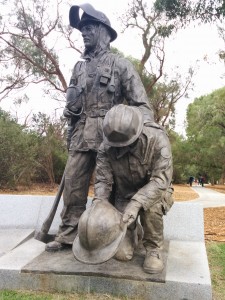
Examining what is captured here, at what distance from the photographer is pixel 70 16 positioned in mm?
3840

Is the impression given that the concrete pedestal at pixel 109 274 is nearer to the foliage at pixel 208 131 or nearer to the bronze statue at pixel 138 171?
the bronze statue at pixel 138 171

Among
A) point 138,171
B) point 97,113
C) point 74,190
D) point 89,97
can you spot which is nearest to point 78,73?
point 89,97

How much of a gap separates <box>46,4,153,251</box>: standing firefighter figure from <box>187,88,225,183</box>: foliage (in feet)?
57.4

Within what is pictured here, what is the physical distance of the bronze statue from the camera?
287 cm

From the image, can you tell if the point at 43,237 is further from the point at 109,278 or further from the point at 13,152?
the point at 13,152

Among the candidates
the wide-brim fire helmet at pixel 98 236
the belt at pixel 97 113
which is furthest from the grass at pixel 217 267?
the belt at pixel 97 113

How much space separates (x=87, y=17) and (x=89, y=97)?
31.4 inches

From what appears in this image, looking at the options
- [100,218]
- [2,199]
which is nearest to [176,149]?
[2,199]

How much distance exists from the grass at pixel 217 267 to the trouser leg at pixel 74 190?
146 cm

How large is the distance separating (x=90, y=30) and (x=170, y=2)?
4.40 metres

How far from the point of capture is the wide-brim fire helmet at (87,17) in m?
3.69

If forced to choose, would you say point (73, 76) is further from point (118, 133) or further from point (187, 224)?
point (187, 224)

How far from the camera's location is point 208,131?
89.4ft

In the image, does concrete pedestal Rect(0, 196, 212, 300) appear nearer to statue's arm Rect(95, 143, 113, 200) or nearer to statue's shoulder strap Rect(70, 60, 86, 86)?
statue's arm Rect(95, 143, 113, 200)
